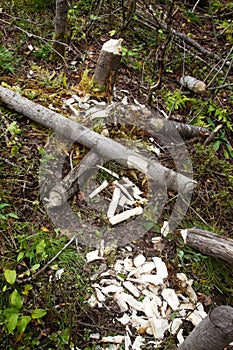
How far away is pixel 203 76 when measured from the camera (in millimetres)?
5070

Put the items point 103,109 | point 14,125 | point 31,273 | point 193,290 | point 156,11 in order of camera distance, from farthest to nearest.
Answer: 1. point 156,11
2. point 103,109
3. point 14,125
4. point 193,290
5. point 31,273

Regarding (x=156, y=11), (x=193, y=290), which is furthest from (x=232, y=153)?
(x=156, y=11)

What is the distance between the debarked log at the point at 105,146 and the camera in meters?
3.41

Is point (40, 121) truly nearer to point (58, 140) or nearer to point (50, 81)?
point (58, 140)

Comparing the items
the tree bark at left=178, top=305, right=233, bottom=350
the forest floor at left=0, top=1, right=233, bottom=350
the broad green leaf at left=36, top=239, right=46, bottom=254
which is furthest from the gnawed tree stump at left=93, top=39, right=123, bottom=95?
the tree bark at left=178, top=305, right=233, bottom=350

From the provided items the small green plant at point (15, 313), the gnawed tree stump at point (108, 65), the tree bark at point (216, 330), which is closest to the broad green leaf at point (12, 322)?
the small green plant at point (15, 313)

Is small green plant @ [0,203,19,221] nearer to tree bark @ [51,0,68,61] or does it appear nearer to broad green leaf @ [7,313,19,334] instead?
broad green leaf @ [7,313,19,334]

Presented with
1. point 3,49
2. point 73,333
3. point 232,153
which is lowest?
point 73,333

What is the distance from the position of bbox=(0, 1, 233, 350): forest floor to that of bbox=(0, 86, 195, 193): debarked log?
12 cm

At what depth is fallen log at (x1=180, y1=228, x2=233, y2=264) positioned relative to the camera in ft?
9.70

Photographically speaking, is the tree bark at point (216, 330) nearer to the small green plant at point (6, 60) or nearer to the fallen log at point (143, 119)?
the fallen log at point (143, 119)

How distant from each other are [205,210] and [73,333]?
1.72 meters

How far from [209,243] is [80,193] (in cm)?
115

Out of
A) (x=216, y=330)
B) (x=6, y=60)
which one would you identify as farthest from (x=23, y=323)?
(x=6, y=60)
